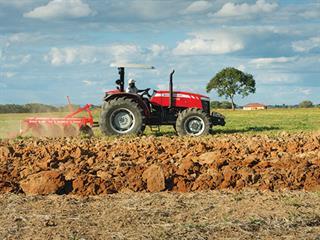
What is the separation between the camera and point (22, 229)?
6.08 meters

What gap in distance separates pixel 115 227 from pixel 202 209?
1177 millimetres

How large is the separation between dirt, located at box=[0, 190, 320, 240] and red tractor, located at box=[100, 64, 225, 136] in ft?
27.8

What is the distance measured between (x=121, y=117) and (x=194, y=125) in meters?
2.03

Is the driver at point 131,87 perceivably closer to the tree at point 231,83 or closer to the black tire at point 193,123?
the black tire at point 193,123

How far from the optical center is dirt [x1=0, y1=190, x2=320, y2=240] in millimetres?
5836

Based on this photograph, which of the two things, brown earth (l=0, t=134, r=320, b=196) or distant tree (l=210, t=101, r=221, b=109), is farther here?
distant tree (l=210, t=101, r=221, b=109)

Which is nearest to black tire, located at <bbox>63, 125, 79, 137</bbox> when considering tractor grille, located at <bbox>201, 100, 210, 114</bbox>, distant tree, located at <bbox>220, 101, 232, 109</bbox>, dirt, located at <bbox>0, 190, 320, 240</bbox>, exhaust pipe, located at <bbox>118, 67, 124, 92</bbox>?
exhaust pipe, located at <bbox>118, 67, 124, 92</bbox>

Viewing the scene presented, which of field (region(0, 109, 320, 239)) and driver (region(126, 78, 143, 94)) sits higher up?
driver (region(126, 78, 143, 94))

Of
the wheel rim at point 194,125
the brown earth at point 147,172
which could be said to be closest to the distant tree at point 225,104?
the wheel rim at point 194,125

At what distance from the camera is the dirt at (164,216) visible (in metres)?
5.84

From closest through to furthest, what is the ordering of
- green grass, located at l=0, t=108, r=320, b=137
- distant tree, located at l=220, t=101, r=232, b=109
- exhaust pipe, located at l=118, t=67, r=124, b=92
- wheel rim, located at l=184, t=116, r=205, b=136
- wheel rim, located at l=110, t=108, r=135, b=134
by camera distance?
Result: wheel rim, located at l=110, t=108, r=135, b=134 < exhaust pipe, located at l=118, t=67, r=124, b=92 < wheel rim, located at l=184, t=116, r=205, b=136 < green grass, located at l=0, t=108, r=320, b=137 < distant tree, located at l=220, t=101, r=232, b=109

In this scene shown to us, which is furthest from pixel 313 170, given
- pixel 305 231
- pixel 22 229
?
pixel 22 229

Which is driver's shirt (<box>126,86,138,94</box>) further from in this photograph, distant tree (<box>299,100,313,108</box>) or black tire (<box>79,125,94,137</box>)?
distant tree (<box>299,100,313,108</box>)

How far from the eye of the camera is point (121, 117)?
16516 mm
